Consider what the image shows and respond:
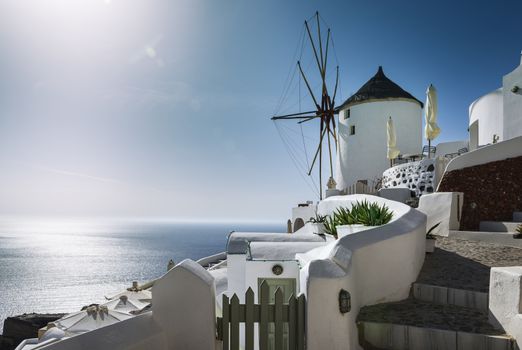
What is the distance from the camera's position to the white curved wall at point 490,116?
18.3 m

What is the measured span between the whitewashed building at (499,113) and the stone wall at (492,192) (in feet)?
15.7

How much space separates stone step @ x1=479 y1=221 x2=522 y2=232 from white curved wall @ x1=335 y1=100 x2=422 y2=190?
15007 mm

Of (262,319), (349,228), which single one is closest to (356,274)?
(262,319)

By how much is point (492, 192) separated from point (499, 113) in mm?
9810

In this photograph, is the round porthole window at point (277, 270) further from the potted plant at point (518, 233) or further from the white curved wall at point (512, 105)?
the white curved wall at point (512, 105)

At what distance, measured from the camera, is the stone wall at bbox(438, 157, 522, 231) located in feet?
35.6

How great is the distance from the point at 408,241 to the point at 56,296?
6745 cm

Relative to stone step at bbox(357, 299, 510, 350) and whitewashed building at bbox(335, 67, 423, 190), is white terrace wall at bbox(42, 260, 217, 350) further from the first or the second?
whitewashed building at bbox(335, 67, 423, 190)

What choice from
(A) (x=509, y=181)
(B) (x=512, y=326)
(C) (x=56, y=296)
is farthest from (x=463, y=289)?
(C) (x=56, y=296)

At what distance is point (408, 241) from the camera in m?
5.70

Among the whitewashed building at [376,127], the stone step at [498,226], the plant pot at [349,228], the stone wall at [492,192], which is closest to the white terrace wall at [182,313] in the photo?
the plant pot at [349,228]

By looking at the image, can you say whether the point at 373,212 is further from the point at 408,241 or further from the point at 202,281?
the point at 202,281

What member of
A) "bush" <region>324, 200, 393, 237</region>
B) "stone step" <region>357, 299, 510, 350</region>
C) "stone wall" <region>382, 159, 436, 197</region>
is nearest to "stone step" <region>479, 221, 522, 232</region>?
"bush" <region>324, 200, 393, 237</region>

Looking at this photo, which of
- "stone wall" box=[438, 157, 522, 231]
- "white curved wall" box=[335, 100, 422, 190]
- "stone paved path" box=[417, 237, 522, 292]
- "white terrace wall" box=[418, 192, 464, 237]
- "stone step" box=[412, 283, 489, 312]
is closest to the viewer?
"stone step" box=[412, 283, 489, 312]
